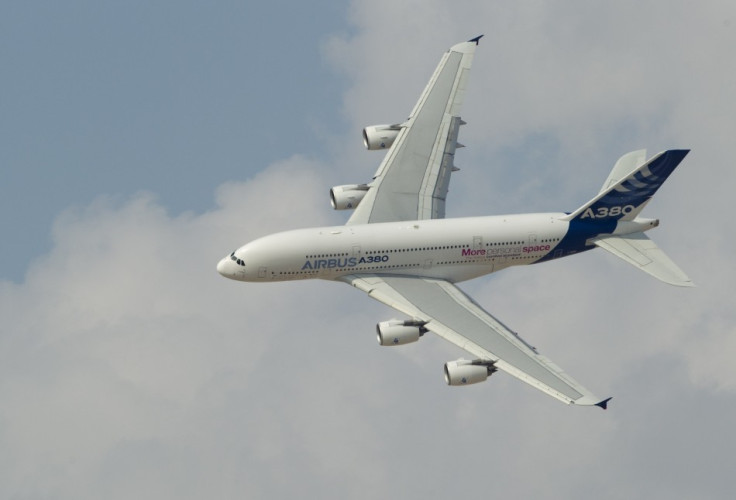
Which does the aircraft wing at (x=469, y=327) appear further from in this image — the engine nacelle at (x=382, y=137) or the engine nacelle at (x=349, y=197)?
the engine nacelle at (x=382, y=137)

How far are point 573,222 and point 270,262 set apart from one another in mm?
25414

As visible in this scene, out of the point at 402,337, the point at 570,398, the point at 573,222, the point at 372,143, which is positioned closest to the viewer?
the point at 570,398

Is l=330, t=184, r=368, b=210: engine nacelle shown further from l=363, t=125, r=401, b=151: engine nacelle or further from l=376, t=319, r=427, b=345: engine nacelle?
l=376, t=319, r=427, b=345: engine nacelle

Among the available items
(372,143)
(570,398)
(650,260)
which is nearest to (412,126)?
(372,143)

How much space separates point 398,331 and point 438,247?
363 inches

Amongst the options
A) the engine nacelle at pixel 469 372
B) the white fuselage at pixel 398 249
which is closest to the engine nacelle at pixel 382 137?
the white fuselage at pixel 398 249

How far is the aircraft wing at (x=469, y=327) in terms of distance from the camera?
119500 mm

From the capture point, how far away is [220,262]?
5197 inches

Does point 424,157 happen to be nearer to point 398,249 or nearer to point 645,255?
point 398,249

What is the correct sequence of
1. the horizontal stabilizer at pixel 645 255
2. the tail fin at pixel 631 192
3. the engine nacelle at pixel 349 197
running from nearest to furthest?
1. the horizontal stabilizer at pixel 645 255
2. the tail fin at pixel 631 192
3. the engine nacelle at pixel 349 197

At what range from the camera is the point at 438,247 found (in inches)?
5162

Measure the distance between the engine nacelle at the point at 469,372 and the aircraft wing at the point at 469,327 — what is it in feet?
2.01

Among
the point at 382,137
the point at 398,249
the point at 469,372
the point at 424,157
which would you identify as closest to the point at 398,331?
the point at 469,372

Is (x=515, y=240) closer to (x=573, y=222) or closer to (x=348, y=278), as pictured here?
(x=573, y=222)
